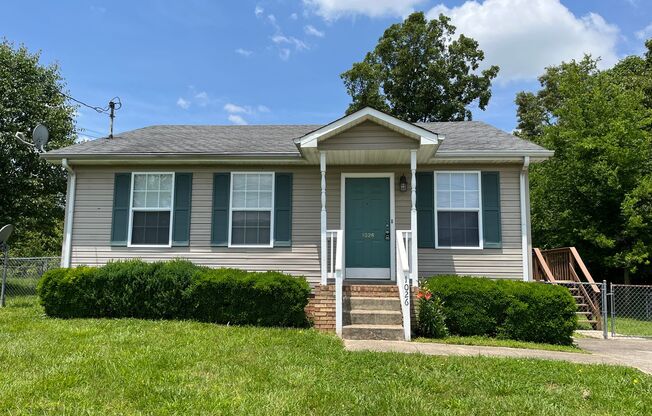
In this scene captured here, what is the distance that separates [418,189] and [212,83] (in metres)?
9.54

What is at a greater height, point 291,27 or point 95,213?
point 291,27

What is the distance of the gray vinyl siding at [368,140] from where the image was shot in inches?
306

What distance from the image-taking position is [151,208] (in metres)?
9.20

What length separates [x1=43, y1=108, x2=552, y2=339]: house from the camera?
8.67 m

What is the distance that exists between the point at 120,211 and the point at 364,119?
533cm

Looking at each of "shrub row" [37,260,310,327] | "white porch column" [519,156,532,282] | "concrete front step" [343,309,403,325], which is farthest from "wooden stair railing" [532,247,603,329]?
"shrub row" [37,260,310,327]

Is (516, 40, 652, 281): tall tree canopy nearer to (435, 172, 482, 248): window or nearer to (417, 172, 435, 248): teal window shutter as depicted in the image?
(435, 172, 482, 248): window

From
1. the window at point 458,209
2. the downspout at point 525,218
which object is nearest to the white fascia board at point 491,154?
the downspout at point 525,218

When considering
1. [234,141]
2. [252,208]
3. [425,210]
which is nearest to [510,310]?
[425,210]

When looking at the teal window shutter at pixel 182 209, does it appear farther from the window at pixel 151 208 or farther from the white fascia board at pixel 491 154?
the white fascia board at pixel 491 154

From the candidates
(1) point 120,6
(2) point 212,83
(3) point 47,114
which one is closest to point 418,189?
(1) point 120,6

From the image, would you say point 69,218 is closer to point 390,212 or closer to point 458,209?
point 390,212

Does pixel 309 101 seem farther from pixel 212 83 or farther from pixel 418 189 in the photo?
pixel 418 189

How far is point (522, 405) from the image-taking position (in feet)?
12.2
